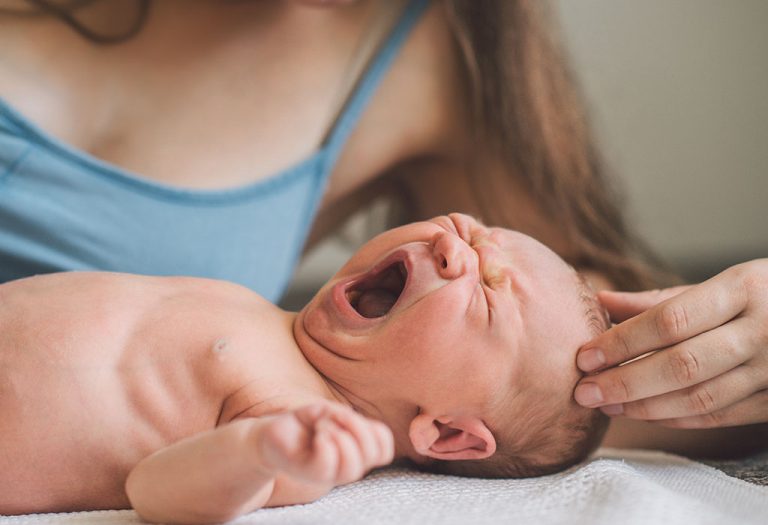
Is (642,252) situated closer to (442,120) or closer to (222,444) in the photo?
(442,120)

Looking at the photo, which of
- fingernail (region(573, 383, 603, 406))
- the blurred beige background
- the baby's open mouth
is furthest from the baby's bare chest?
the blurred beige background

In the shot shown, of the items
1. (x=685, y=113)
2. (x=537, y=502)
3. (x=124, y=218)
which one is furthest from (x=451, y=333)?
(x=685, y=113)

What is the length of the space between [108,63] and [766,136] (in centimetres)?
180

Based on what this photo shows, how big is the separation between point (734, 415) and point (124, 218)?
748 mm

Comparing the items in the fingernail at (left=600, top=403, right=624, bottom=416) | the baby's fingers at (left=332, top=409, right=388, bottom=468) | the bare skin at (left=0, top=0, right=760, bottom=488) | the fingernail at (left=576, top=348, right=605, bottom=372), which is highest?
the bare skin at (left=0, top=0, right=760, bottom=488)

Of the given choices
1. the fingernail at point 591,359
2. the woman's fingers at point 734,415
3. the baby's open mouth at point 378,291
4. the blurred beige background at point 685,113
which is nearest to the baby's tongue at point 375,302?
the baby's open mouth at point 378,291

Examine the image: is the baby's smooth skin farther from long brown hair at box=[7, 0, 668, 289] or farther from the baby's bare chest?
long brown hair at box=[7, 0, 668, 289]

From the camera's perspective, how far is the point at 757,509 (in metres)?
0.80

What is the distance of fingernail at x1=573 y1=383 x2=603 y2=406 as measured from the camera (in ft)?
2.94

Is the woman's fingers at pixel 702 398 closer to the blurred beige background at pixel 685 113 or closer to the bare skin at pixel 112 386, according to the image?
the bare skin at pixel 112 386

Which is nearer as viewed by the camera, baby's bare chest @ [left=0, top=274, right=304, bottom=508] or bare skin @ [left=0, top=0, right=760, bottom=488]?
baby's bare chest @ [left=0, top=274, right=304, bottom=508]

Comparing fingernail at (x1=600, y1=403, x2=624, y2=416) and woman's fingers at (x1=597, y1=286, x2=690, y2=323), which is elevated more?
woman's fingers at (x1=597, y1=286, x2=690, y2=323)

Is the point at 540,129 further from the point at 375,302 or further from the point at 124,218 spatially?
the point at 124,218

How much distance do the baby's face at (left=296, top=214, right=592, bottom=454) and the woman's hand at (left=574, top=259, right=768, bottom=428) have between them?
1.7 inches
